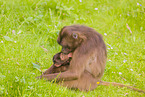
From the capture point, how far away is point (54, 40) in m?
6.54

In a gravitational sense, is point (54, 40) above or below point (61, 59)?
above

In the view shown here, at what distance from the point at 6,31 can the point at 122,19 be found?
4454mm

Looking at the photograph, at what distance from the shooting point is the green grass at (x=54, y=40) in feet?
13.3

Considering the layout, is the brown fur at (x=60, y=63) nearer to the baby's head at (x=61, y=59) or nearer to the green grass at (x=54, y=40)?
the baby's head at (x=61, y=59)

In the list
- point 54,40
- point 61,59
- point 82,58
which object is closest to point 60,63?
point 61,59

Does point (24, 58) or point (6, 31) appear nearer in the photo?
point (24, 58)

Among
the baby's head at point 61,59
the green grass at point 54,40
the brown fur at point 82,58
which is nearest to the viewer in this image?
the green grass at point 54,40

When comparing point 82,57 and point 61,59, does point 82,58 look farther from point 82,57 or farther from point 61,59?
point 61,59

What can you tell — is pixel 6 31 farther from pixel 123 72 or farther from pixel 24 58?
pixel 123 72

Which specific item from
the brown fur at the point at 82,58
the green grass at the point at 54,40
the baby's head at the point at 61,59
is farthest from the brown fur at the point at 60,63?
the green grass at the point at 54,40

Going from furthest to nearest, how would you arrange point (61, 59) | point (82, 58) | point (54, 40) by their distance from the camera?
point (54, 40) < point (61, 59) < point (82, 58)

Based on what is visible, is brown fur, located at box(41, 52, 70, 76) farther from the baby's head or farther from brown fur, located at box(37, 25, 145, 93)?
brown fur, located at box(37, 25, 145, 93)

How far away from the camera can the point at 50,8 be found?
296 inches

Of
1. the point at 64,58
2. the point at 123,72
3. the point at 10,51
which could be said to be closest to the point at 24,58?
the point at 10,51
